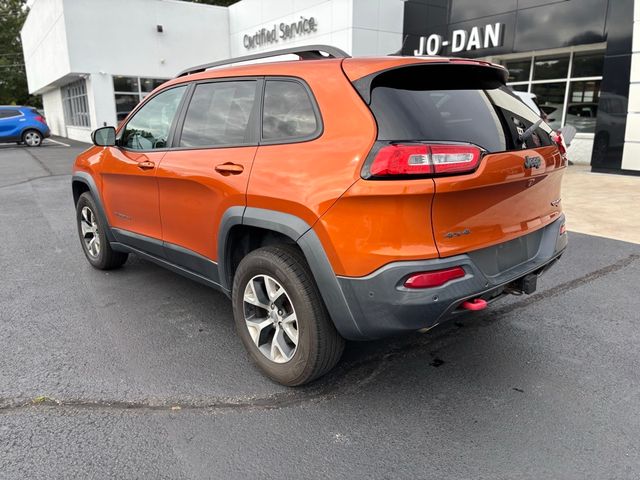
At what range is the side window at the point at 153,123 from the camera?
12.3 feet

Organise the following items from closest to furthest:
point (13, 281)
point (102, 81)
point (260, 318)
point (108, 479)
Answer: point (108, 479), point (260, 318), point (13, 281), point (102, 81)

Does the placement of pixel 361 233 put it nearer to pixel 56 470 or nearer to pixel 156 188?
pixel 56 470

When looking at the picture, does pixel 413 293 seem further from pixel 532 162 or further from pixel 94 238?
pixel 94 238

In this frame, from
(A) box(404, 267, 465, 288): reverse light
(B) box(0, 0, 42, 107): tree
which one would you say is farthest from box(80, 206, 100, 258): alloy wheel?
(B) box(0, 0, 42, 107): tree

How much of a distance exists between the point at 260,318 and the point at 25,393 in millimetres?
1396

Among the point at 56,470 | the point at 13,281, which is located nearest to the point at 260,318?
the point at 56,470

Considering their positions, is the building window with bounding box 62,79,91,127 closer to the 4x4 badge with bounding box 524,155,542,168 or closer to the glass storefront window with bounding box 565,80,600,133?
the glass storefront window with bounding box 565,80,600,133

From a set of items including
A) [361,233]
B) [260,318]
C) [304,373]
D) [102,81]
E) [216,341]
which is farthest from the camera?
[102,81]

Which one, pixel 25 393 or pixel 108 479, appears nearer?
pixel 108 479

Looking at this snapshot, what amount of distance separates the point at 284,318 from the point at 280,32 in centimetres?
1797

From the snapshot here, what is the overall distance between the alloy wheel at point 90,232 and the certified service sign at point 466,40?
11.8 metres

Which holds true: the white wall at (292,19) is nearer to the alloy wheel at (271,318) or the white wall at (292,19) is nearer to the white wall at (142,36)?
the white wall at (142,36)

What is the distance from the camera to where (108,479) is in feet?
7.28

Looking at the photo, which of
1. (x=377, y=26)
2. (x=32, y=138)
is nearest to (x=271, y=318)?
(x=377, y=26)
